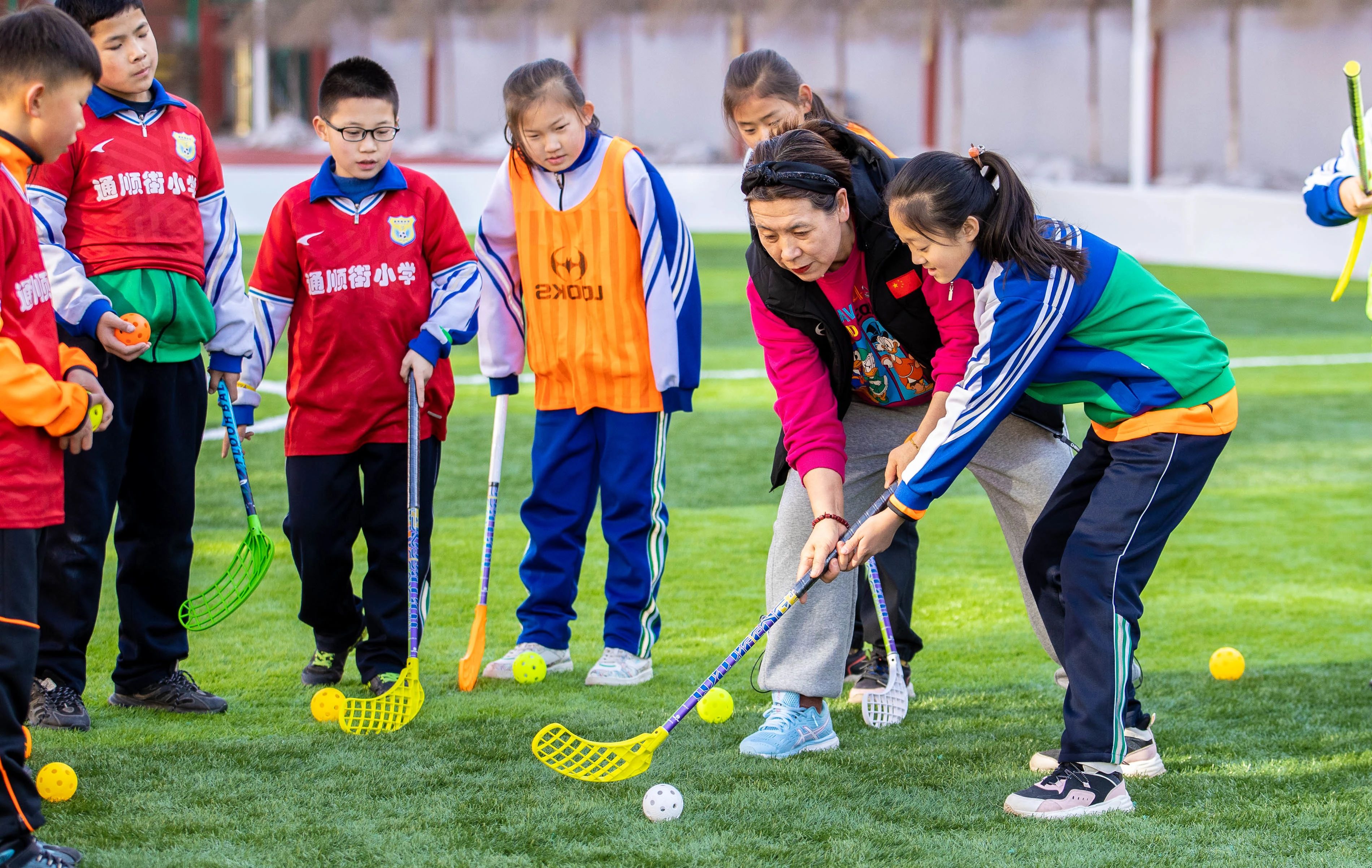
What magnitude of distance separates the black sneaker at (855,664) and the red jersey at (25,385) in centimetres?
205

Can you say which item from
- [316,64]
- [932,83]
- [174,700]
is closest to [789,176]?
[174,700]

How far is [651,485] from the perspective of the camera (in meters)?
3.95

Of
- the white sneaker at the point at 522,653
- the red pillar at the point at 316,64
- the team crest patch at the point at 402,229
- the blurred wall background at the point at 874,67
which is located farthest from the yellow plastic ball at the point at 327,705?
the red pillar at the point at 316,64

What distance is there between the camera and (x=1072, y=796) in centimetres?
291

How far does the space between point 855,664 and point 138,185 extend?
2.16 m

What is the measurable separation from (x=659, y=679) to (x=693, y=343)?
91cm

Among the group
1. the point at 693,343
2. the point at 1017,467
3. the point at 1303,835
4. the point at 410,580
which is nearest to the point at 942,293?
the point at 1017,467

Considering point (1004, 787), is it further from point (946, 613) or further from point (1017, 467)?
point (946, 613)

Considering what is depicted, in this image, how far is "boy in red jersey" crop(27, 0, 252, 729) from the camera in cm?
327

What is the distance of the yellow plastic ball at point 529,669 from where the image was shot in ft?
12.7

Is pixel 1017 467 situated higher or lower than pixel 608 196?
lower

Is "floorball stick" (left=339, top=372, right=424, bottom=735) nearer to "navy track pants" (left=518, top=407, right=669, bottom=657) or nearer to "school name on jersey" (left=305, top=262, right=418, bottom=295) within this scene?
"school name on jersey" (left=305, top=262, right=418, bottom=295)

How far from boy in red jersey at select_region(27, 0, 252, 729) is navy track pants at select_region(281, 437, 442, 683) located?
0.28 m

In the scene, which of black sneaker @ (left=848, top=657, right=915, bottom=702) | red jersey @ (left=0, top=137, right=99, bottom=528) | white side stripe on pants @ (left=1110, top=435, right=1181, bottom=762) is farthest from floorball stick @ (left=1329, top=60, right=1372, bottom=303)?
red jersey @ (left=0, top=137, right=99, bottom=528)
